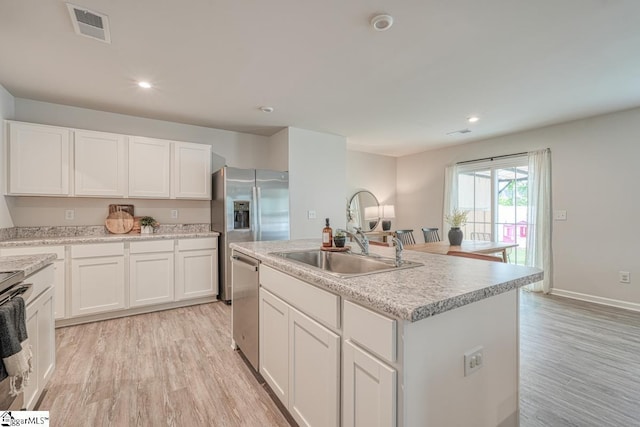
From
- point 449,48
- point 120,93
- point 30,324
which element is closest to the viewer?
point 30,324

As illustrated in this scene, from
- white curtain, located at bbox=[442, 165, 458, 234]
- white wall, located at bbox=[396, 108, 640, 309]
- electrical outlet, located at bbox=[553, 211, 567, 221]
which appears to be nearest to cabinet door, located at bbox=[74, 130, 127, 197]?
white curtain, located at bbox=[442, 165, 458, 234]

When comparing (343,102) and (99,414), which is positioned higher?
(343,102)

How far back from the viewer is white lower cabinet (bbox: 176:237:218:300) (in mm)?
3521

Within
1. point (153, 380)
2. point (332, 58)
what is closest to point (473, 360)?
point (153, 380)

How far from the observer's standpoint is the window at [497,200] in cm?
447

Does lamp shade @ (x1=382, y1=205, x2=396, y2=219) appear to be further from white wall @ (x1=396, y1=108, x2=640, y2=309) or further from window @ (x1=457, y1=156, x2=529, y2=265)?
white wall @ (x1=396, y1=108, x2=640, y2=309)

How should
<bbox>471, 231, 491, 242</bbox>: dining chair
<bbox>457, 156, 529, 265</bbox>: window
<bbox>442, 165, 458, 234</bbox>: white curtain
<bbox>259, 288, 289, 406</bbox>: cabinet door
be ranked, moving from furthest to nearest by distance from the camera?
<bbox>442, 165, 458, 234</bbox>: white curtain → <bbox>471, 231, 491, 242</bbox>: dining chair → <bbox>457, 156, 529, 265</bbox>: window → <bbox>259, 288, 289, 406</bbox>: cabinet door

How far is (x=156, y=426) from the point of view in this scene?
5.25 feet

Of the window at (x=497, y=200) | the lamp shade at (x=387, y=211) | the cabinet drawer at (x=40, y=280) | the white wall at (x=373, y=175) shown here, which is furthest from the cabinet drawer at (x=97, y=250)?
the window at (x=497, y=200)

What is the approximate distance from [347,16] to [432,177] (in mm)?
4483

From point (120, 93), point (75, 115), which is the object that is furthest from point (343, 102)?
point (75, 115)

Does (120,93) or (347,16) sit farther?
(120,93)

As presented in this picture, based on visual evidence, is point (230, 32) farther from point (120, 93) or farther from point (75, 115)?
point (75, 115)

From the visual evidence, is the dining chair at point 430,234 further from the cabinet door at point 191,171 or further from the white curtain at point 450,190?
the cabinet door at point 191,171
